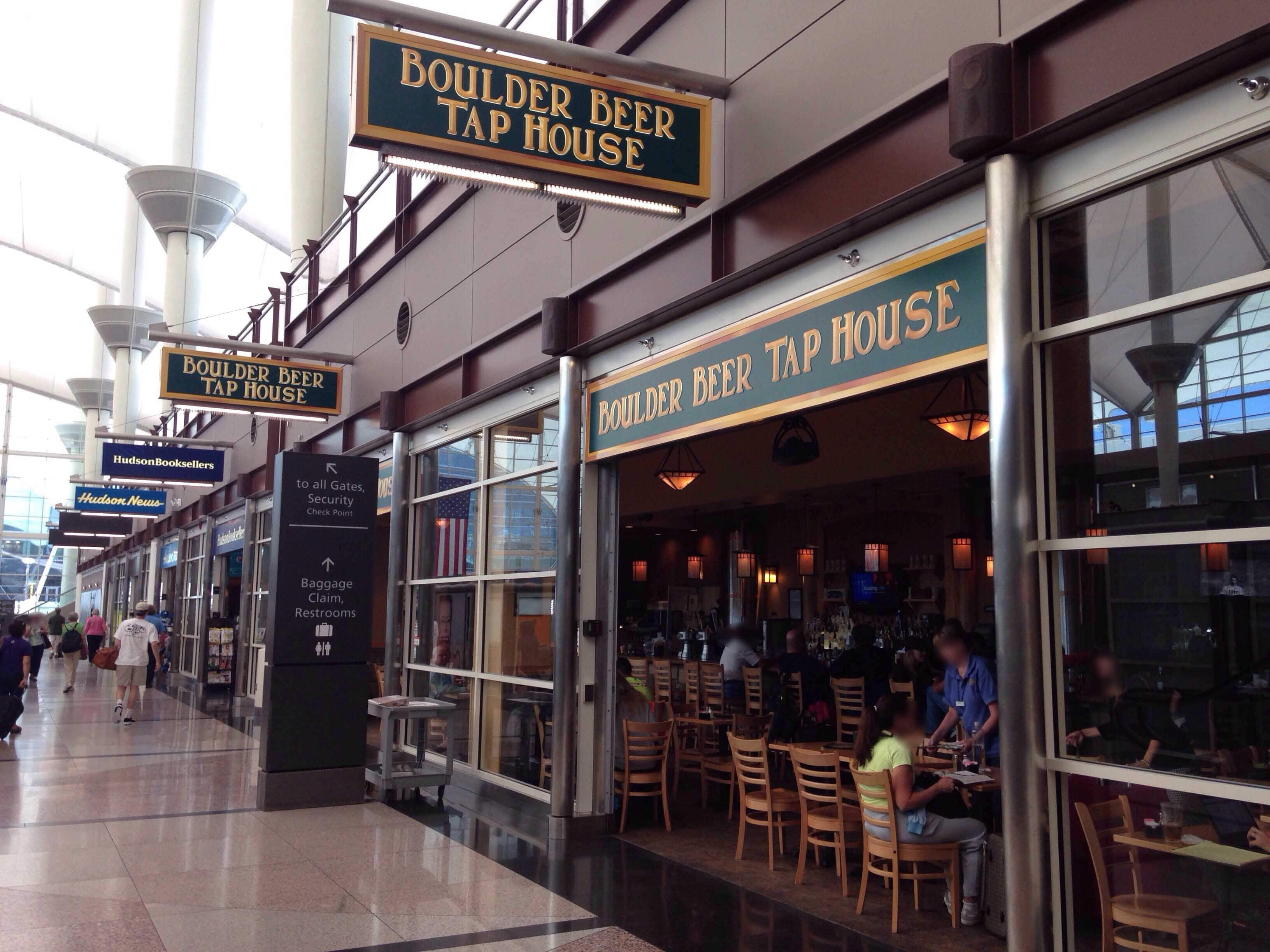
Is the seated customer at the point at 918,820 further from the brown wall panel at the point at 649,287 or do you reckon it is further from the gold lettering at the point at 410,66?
the gold lettering at the point at 410,66

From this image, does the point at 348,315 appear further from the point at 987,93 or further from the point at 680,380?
the point at 987,93

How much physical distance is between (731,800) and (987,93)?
A: 225 inches

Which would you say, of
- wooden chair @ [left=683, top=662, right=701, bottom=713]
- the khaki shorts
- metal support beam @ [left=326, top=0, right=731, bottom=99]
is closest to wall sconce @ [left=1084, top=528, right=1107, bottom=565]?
metal support beam @ [left=326, top=0, right=731, bottom=99]

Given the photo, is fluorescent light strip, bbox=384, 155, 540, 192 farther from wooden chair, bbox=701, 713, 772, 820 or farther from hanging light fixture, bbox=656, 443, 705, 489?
hanging light fixture, bbox=656, 443, 705, 489

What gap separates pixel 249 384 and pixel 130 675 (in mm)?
5164

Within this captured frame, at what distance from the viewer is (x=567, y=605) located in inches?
304

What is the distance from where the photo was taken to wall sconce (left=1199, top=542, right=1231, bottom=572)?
356 cm

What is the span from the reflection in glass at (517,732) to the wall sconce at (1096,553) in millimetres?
4878

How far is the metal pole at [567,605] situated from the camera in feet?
24.7

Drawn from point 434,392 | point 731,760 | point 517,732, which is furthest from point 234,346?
point 731,760

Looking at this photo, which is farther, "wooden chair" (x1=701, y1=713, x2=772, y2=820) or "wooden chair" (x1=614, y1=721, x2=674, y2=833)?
"wooden chair" (x1=701, y1=713, x2=772, y2=820)

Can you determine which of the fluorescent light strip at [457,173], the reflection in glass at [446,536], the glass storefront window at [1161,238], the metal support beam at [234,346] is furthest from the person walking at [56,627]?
the glass storefront window at [1161,238]

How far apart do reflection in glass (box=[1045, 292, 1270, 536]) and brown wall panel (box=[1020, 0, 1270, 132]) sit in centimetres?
86

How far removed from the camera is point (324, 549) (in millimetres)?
8977
